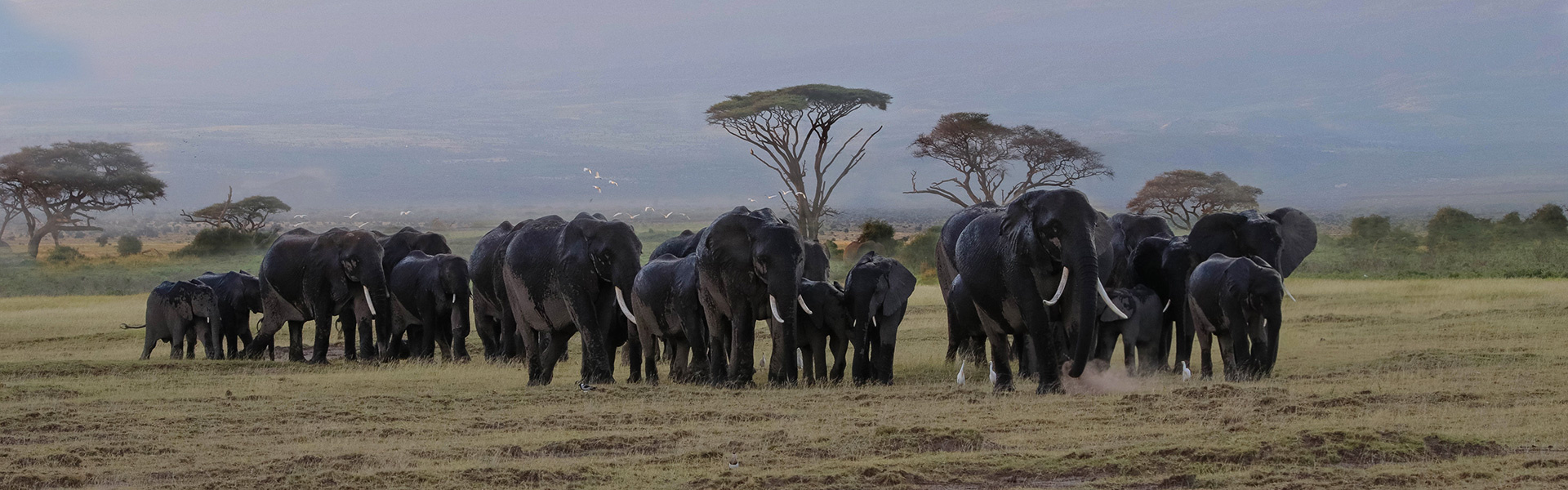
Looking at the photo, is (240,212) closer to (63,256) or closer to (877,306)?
(63,256)

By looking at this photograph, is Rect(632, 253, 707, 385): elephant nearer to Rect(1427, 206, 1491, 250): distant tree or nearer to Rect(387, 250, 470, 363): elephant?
Rect(387, 250, 470, 363): elephant

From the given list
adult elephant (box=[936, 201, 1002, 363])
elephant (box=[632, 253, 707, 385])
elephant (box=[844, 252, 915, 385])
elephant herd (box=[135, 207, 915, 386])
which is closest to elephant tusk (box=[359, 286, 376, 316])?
elephant herd (box=[135, 207, 915, 386])

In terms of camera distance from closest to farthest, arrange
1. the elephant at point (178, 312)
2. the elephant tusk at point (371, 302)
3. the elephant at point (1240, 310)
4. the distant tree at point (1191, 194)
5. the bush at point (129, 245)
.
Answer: the elephant at point (1240, 310)
the elephant tusk at point (371, 302)
the elephant at point (178, 312)
the distant tree at point (1191, 194)
the bush at point (129, 245)

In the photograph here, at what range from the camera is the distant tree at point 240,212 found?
200 feet

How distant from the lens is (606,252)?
14.5 metres

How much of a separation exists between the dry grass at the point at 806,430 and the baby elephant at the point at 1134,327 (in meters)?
0.40

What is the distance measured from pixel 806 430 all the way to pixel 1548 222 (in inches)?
1987

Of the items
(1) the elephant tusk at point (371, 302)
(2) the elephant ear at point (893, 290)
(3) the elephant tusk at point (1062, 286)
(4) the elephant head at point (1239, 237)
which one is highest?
(4) the elephant head at point (1239, 237)

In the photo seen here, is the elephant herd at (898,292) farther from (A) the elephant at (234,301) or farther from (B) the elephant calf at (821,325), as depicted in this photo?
(A) the elephant at (234,301)

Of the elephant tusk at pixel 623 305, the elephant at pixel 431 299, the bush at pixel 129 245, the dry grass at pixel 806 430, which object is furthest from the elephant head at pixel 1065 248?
the bush at pixel 129 245

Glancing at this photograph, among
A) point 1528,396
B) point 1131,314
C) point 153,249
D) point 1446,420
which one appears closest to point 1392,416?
point 1446,420

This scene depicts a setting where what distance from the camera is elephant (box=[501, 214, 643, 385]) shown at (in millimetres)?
14531

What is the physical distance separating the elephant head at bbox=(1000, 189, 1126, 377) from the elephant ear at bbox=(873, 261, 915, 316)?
6.73ft

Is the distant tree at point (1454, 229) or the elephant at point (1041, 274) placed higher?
the elephant at point (1041, 274)
